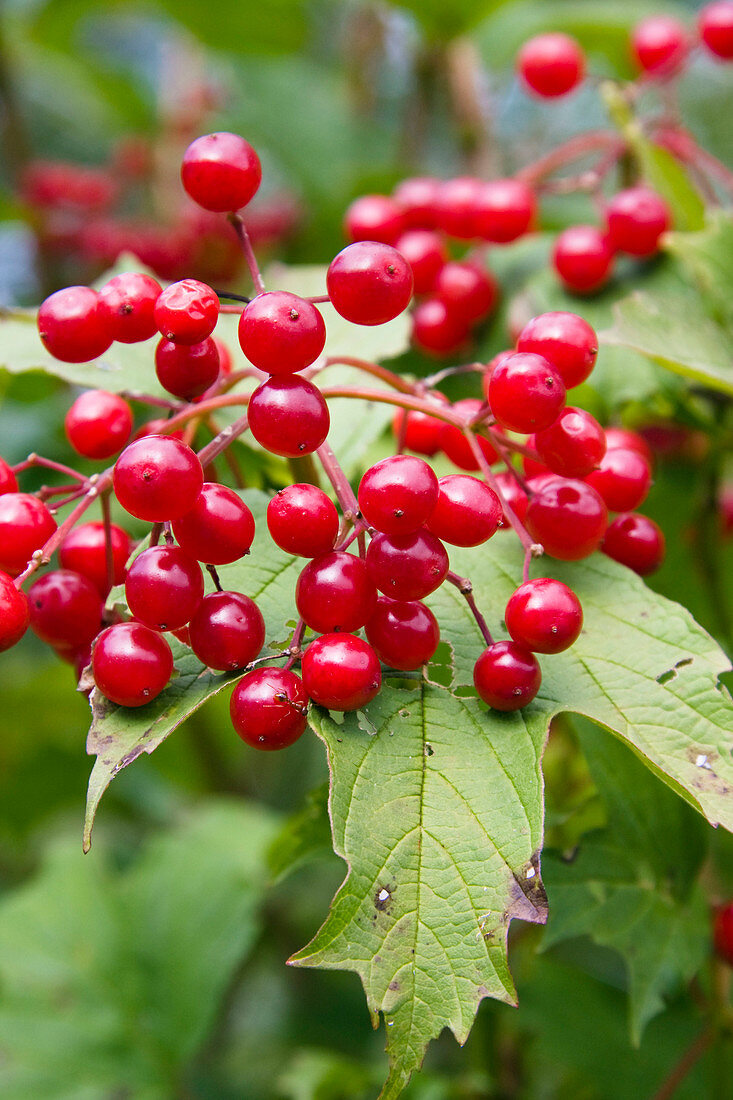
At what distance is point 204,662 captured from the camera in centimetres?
69

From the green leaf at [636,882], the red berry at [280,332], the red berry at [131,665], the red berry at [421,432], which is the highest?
the red berry at [280,332]

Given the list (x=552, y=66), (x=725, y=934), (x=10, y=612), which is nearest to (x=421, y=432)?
(x=10, y=612)

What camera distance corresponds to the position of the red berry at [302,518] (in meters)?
0.66

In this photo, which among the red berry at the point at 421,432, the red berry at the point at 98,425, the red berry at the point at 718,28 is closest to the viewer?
the red berry at the point at 98,425

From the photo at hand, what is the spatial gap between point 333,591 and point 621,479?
310mm

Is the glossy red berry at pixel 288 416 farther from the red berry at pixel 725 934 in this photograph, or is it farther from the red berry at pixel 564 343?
the red berry at pixel 725 934

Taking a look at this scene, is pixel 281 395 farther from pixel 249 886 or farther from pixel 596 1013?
pixel 249 886

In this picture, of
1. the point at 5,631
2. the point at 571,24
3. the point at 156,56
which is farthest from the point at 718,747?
the point at 156,56

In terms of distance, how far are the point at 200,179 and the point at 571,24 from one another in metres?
1.62

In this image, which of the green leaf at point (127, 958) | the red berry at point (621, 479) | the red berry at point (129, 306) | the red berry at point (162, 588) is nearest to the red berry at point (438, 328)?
the red berry at point (621, 479)

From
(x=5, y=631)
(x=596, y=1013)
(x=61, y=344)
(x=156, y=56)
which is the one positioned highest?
(x=61, y=344)

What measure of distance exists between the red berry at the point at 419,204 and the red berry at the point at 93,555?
0.74 m

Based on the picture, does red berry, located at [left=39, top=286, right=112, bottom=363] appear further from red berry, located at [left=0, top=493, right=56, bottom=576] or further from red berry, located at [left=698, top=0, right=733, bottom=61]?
red berry, located at [left=698, top=0, right=733, bottom=61]

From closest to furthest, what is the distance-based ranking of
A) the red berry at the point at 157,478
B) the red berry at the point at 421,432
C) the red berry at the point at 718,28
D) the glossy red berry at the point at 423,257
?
the red berry at the point at 157,478 → the red berry at the point at 421,432 → the glossy red berry at the point at 423,257 → the red berry at the point at 718,28
